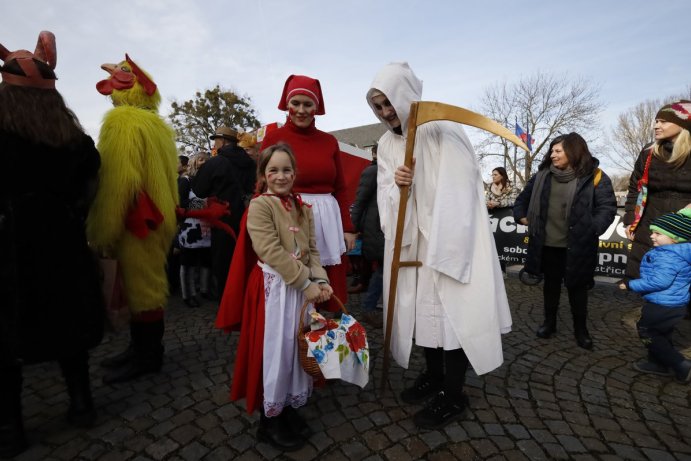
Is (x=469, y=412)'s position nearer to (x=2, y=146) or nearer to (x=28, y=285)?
(x=28, y=285)

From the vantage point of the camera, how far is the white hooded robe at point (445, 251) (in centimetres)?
209

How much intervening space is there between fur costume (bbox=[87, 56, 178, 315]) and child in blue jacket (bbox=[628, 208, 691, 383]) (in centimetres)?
378

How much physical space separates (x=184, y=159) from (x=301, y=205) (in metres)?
5.28

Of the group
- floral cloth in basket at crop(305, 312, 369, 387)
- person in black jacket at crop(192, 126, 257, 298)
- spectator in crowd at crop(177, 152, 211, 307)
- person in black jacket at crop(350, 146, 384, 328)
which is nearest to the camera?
floral cloth in basket at crop(305, 312, 369, 387)

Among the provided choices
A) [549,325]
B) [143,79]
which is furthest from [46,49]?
[549,325]

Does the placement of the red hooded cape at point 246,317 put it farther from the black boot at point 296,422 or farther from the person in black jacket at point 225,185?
the person in black jacket at point 225,185

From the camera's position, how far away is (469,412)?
2.44 meters

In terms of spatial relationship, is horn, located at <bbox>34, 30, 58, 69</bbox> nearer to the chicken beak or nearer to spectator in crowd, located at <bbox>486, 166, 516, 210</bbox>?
the chicken beak

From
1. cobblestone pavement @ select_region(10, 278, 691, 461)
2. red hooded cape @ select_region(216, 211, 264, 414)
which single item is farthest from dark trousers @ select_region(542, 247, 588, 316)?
red hooded cape @ select_region(216, 211, 264, 414)

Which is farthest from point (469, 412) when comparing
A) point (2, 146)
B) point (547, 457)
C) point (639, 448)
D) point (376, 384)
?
point (2, 146)

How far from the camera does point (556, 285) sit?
3.76 meters

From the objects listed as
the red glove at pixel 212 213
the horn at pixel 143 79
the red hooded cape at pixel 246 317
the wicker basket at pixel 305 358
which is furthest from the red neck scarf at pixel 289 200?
the horn at pixel 143 79

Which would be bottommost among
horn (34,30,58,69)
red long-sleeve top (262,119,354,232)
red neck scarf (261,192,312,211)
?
red neck scarf (261,192,312,211)

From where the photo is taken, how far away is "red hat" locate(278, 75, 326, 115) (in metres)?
2.39
